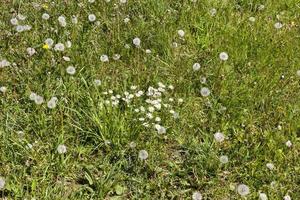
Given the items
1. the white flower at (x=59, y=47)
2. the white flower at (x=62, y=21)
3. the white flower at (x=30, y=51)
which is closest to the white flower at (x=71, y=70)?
the white flower at (x=59, y=47)

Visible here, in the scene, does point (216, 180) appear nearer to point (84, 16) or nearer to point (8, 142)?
point (8, 142)

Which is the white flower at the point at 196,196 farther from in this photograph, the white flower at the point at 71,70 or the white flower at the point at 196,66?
the white flower at the point at 71,70

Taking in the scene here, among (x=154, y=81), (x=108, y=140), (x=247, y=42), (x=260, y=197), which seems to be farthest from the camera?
(x=247, y=42)

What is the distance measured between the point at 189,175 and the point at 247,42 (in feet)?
5.05

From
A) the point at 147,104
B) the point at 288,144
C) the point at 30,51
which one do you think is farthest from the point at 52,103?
the point at 288,144

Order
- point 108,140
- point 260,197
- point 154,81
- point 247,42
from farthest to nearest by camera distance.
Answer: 1. point 247,42
2. point 154,81
3. point 108,140
4. point 260,197

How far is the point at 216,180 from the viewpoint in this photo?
3.77 metres

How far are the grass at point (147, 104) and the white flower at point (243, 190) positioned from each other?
4cm

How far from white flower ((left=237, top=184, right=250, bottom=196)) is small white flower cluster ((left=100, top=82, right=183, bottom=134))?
684 mm

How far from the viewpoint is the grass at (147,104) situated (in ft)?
12.2

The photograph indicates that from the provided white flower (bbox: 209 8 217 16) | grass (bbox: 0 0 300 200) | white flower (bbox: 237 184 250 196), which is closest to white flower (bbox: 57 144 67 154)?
grass (bbox: 0 0 300 200)

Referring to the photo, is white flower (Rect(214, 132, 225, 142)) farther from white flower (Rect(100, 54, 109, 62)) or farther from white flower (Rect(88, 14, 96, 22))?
white flower (Rect(88, 14, 96, 22))

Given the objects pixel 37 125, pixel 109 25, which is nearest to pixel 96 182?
pixel 37 125

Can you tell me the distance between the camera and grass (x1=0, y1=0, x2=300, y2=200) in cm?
372
